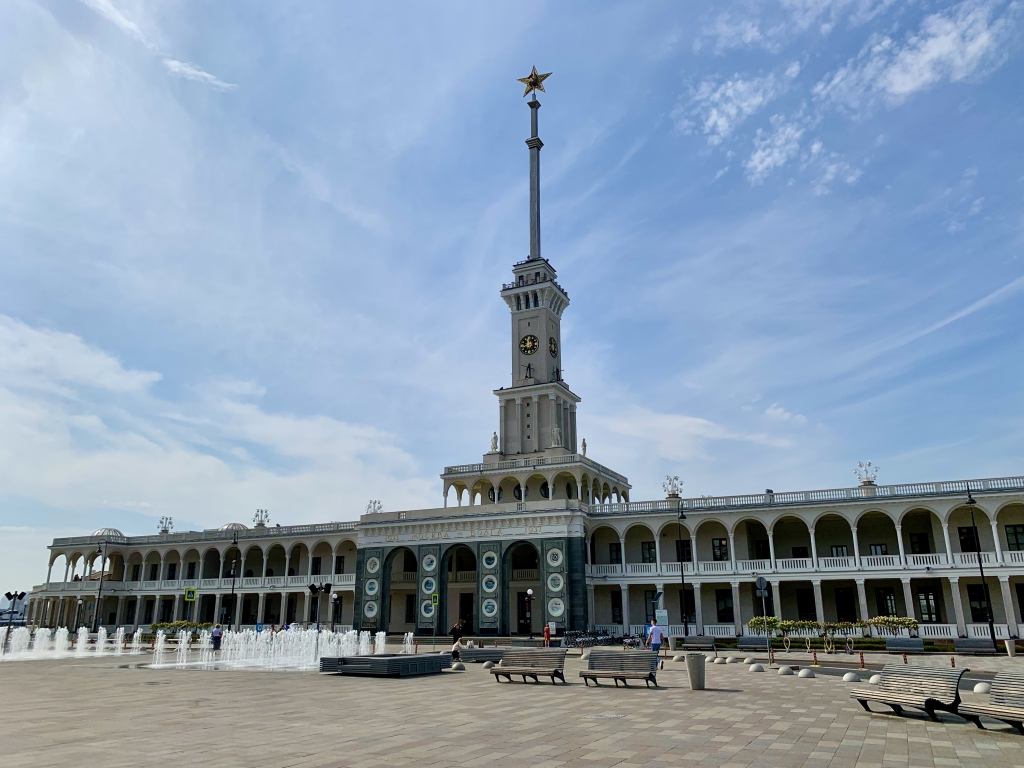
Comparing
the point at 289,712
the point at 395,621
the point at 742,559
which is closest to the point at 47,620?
the point at 395,621

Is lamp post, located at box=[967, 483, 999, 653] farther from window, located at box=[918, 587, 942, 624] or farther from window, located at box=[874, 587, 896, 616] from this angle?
window, located at box=[874, 587, 896, 616]

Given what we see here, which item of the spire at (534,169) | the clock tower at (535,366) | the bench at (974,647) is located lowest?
the bench at (974,647)

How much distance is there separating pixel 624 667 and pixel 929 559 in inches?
1168

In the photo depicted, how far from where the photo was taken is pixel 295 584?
5900 centimetres

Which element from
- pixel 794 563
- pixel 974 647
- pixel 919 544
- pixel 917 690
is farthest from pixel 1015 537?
pixel 917 690

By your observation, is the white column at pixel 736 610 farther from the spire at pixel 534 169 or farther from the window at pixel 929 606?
the spire at pixel 534 169

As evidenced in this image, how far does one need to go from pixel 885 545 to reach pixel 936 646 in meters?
12.6

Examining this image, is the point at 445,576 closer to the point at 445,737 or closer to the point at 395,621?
the point at 395,621

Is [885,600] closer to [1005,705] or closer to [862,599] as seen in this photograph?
[862,599]

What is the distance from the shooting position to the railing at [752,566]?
4469 cm

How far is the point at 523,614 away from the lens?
50188mm

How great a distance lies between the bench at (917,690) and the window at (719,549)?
3469 centimetres

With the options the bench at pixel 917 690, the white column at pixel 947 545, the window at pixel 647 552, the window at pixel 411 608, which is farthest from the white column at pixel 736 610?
the bench at pixel 917 690

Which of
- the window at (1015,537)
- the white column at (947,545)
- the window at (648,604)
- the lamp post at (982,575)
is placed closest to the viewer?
the lamp post at (982,575)
